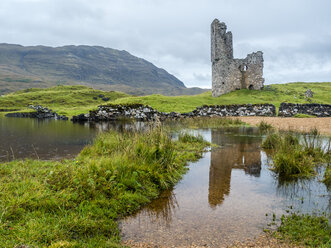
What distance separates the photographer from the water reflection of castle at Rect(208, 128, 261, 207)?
6695 mm

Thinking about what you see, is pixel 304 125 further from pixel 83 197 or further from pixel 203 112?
pixel 83 197

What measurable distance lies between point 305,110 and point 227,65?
1745 cm

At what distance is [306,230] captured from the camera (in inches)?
177

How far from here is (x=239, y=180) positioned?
759 centimetres

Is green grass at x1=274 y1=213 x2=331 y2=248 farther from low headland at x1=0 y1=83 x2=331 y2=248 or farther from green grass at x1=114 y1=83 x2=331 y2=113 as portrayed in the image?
green grass at x1=114 y1=83 x2=331 y2=113

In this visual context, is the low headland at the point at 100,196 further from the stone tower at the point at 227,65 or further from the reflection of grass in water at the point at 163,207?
the stone tower at the point at 227,65

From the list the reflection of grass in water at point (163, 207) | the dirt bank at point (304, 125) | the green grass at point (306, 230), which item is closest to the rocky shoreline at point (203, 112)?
the dirt bank at point (304, 125)

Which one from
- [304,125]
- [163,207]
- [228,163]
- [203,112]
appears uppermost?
[203,112]

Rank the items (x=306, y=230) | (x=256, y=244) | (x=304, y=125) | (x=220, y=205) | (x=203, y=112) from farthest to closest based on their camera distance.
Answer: (x=203, y=112) → (x=304, y=125) → (x=220, y=205) → (x=306, y=230) → (x=256, y=244)

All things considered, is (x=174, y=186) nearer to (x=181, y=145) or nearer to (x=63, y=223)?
(x=63, y=223)

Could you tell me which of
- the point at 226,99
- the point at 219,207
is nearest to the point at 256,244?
the point at 219,207

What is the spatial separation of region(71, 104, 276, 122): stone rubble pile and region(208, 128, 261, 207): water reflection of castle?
1502 centimetres

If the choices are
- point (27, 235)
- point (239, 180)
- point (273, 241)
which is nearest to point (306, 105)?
point (239, 180)

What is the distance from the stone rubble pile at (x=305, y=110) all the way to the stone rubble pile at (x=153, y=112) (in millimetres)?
1318
